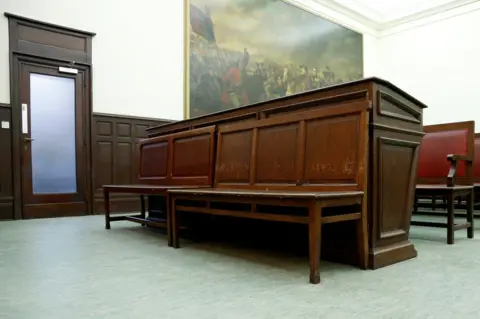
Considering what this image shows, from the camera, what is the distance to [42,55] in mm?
5613

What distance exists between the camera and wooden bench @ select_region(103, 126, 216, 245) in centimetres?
373

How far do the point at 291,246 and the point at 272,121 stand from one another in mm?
1066

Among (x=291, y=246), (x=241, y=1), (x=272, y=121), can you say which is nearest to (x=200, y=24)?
(x=241, y=1)

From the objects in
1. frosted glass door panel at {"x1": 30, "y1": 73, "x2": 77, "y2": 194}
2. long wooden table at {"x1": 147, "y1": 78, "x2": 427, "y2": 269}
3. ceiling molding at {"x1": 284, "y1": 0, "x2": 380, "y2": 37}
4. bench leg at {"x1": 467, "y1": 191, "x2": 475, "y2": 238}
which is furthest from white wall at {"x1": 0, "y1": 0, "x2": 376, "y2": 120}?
bench leg at {"x1": 467, "y1": 191, "x2": 475, "y2": 238}

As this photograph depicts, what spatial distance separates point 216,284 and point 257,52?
6.86 m

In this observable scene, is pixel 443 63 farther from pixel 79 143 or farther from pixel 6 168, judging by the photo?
pixel 6 168

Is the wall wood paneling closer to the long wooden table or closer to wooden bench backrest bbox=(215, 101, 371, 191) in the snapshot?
wooden bench backrest bbox=(215, 101, 371, 191)

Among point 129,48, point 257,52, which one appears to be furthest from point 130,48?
point 257,52

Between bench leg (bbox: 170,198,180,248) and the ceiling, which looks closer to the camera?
bench leg (bbox: 170,198,180,248)

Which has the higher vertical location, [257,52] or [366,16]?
[366,16]

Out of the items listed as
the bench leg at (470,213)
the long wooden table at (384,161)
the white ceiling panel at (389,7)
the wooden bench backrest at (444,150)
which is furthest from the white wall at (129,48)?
the bench leg at (470,213)

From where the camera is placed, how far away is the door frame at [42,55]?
17.6ft

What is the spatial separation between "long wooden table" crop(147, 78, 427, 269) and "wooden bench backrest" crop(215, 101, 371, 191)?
2.5 inches

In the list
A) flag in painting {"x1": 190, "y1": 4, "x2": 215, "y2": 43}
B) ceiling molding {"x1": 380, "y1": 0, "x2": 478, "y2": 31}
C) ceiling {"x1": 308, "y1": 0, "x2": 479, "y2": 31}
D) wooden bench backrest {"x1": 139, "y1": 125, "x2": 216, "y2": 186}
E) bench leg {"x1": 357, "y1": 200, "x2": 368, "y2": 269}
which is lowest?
bench leg {"x1": 357, "y1": 200, "x2": 368, "y2": 269}
